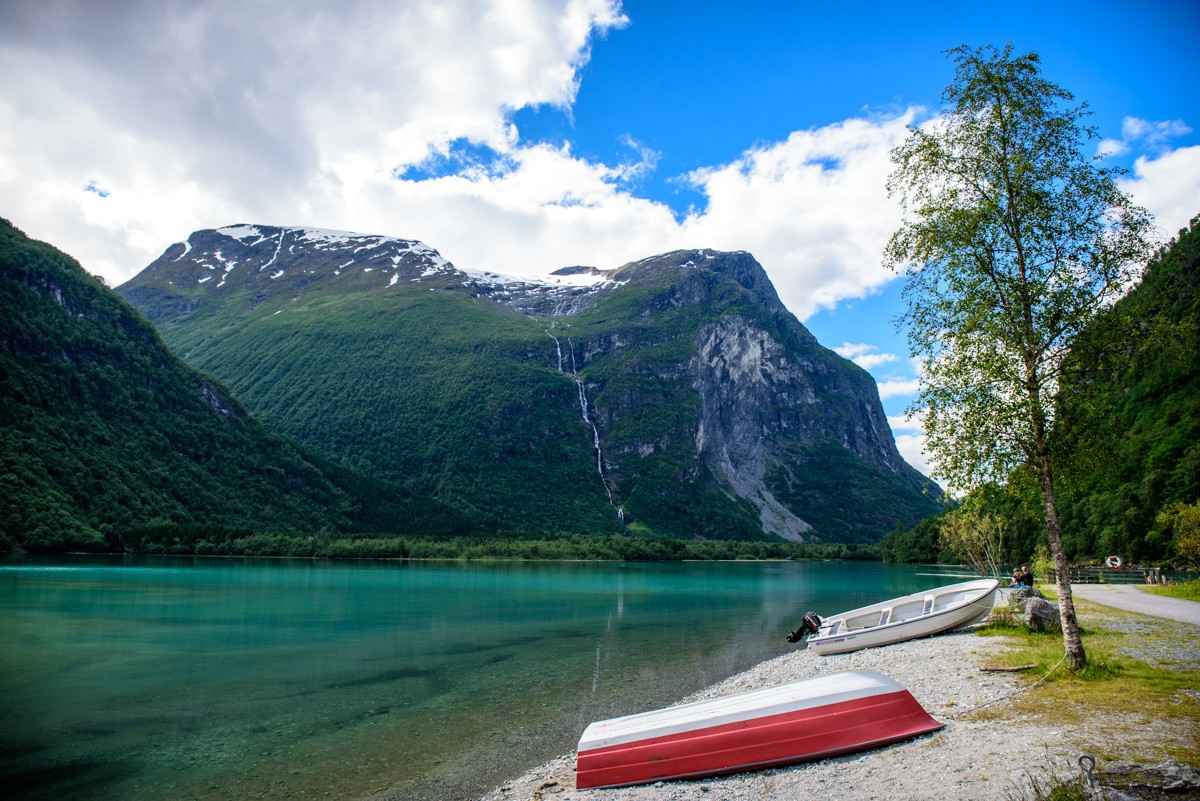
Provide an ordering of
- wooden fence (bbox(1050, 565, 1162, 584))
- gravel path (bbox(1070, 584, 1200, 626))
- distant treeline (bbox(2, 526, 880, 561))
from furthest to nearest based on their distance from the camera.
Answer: distant treeline (bbox(2, 526, 880, 561))
wooden fence (bbox(1050, 565, 1162, 584))
gravel path (bbox(1070, 584, 1200, 626))

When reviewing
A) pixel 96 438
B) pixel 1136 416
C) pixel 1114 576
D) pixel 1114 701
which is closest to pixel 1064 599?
pixel 1114 701

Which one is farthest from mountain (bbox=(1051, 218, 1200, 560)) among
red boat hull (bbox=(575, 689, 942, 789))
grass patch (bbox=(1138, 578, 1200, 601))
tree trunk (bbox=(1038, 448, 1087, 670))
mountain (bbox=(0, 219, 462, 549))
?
mountain (bbox=(0, 219, 462, 549))

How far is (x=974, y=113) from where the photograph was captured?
19.0 m

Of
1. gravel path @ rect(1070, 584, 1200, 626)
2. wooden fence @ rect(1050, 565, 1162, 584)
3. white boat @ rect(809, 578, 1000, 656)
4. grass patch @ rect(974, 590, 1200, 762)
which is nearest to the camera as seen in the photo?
grass patch @ rect(974, 590, 1200, 762)

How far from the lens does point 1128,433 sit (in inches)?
3174

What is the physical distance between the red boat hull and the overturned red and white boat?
2 centimetres

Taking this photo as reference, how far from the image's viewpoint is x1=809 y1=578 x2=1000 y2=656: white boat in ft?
101

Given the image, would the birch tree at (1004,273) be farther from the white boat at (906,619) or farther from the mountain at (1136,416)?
the white boat at (906,619)

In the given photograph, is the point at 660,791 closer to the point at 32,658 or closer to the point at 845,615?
the point at 845,615

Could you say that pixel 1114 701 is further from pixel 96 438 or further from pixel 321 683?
pixel 96 438

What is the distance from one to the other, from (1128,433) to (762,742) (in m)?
88.8

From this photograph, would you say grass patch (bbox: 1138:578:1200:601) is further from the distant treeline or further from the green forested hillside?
the distant treeline

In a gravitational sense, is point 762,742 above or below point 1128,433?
below

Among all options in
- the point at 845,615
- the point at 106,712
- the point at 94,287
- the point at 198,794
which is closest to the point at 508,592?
the point at 845,615
